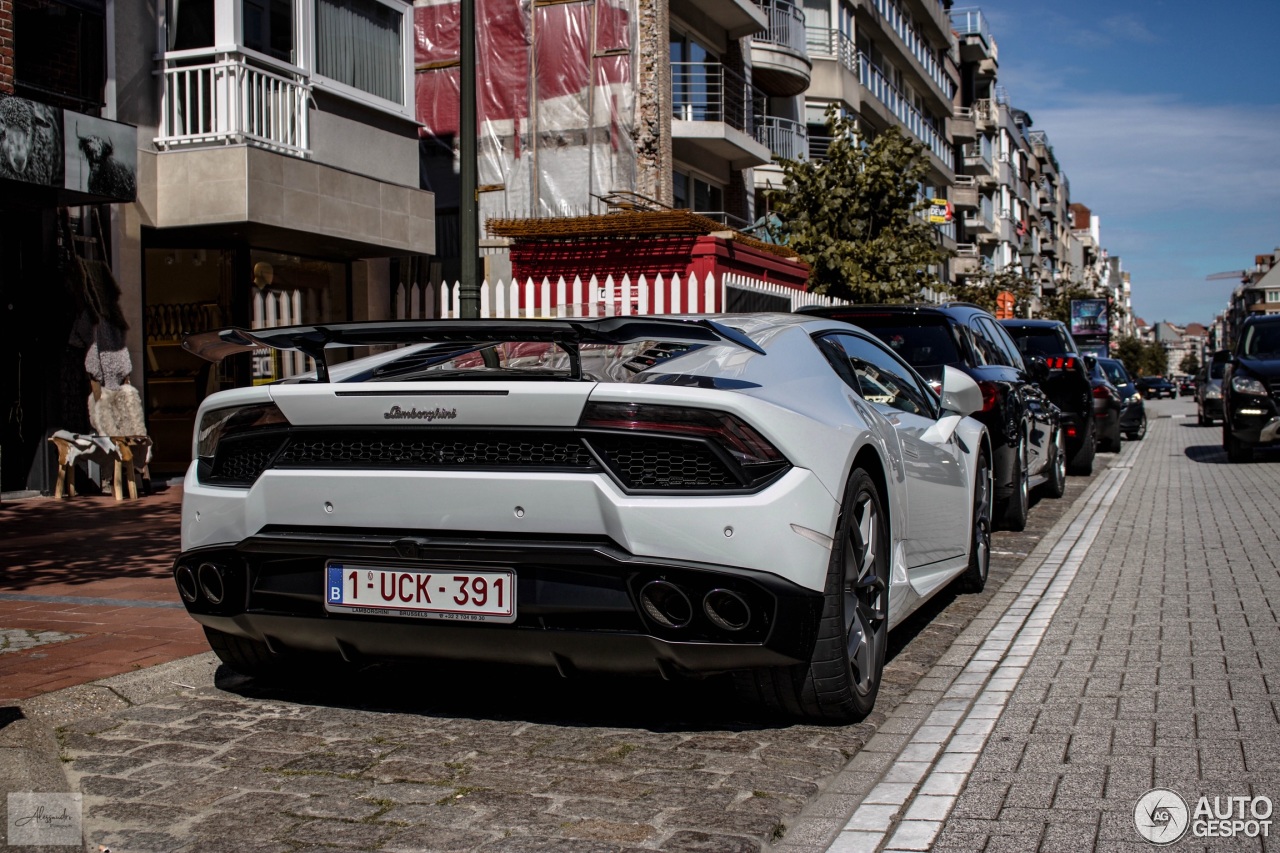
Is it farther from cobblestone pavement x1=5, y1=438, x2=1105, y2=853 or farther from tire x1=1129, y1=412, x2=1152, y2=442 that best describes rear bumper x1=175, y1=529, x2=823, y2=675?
tire x1=1129, y1=412, x2=1152, y2=442

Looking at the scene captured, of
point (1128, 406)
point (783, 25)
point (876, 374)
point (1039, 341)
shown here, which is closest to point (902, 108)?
point (783, 25)

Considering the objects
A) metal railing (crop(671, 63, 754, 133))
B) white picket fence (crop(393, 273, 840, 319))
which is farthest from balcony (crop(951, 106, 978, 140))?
white picket fence (crop(393, 273, 840, 319))

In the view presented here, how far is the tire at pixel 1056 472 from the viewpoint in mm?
12727

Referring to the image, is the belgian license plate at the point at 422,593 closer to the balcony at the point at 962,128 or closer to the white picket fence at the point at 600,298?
the white picket fence at the point at 600,298

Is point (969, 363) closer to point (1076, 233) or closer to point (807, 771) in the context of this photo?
point (807, 771)

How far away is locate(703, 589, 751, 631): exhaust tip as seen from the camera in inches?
149

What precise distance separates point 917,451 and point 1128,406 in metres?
22.5

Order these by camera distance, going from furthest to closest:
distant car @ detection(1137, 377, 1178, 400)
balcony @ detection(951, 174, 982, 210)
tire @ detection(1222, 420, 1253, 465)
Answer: distant car @ detection(1137, 377, 1178, 400) < balcony @ detection(951, 174, 982, 210) < tire @ detection(1222, 420, 1253, 465)

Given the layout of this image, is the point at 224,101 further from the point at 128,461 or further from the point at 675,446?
the point at 675,446

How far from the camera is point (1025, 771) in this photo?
393 cm

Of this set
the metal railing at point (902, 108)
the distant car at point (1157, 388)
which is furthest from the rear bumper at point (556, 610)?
the distant car at point (1157, 388)

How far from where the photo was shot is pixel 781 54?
3123cm

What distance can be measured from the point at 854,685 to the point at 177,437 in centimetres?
1294

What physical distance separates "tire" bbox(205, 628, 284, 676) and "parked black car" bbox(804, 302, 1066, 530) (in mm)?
5303
